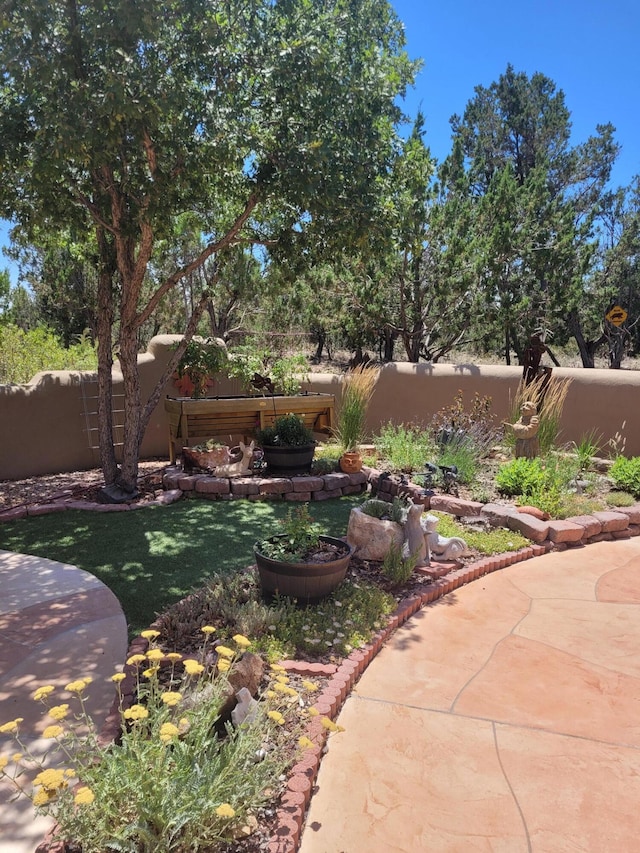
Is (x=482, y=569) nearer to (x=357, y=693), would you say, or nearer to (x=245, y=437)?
(x=357, y=693)

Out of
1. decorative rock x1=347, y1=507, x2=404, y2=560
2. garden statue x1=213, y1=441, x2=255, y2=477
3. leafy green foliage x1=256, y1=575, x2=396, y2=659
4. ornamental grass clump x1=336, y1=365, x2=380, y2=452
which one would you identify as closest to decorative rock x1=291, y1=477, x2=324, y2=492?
garden statue x1=213, y1=441, x2=255, y2=477

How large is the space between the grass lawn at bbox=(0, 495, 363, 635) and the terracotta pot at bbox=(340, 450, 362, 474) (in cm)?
42

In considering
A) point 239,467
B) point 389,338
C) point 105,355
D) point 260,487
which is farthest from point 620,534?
point 389,338

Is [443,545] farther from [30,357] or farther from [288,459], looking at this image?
[30,357]

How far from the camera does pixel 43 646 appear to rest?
298cm

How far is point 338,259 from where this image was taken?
19.5ft

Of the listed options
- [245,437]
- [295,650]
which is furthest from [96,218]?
[295,650]

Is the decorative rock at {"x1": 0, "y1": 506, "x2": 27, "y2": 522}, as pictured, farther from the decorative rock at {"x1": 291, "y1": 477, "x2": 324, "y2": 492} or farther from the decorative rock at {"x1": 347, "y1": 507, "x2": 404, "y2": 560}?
the decorative rock at {"x1": 347, "y1": 507, "x2": 404, "y2": 560}

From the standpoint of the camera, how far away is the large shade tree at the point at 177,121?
418 centimetres

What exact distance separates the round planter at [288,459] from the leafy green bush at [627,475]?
3019mm

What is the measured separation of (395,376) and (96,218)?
4.23 meters

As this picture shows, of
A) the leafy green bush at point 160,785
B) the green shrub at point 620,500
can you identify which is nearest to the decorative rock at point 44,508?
the leafy green bush at point 160,785

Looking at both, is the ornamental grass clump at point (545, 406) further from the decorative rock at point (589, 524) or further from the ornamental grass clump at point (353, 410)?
the ornamental grass clump at point (353, 410)

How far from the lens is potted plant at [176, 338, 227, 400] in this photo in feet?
22.6
